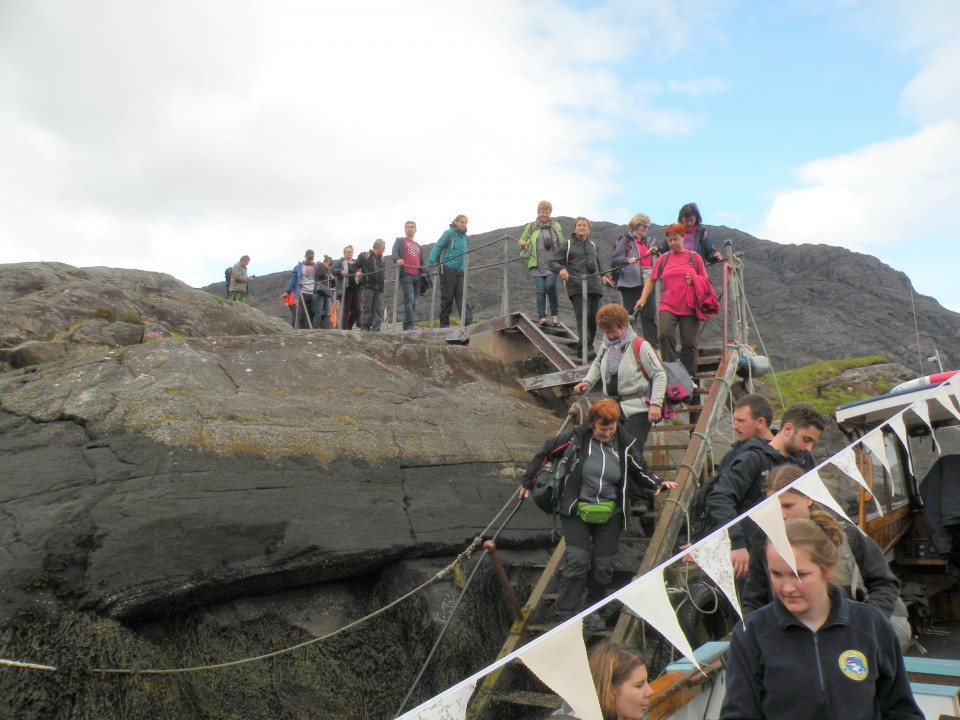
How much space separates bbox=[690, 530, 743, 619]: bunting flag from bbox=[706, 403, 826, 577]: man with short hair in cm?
103

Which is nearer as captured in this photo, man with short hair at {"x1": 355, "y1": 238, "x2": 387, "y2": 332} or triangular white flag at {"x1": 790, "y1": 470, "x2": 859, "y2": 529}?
triangular white flag at {"x1": 790, "y1": 470, "x2": 859, "y2": 529}

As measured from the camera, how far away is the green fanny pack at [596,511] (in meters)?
5.76

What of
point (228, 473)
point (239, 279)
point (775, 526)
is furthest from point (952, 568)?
point (239, 279)

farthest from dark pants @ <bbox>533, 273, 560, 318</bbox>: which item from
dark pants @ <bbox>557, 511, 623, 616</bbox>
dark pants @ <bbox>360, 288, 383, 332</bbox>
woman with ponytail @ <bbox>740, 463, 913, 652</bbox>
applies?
woman with ponytail @ <bbox>740, 463, 913, 652</bbox>

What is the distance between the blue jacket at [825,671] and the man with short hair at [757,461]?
1847 mm

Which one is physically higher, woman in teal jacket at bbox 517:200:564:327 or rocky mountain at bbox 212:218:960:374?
rocky mountain at bbox 212:218:960:374

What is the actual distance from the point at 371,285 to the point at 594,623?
356 inches

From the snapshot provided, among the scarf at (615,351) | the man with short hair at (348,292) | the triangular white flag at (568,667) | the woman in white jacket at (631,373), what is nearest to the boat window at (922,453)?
the woman in white jacket at (631,373)

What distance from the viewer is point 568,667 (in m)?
2.73

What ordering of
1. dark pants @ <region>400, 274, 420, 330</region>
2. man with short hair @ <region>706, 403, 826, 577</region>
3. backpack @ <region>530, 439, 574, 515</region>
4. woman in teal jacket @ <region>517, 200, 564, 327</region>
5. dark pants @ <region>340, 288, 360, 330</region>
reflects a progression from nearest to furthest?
man with short hair @ <region>706, 403, 826, 577</region>
backpack @ <region>530, 439, 574, 515</region>
woman in teal jacket @ <region>517, 200, 564, 327</region>
dark pants @ <region>400, 274, 420, 330</region>
dark pants @ <region>340, 288, 360, 330</region>

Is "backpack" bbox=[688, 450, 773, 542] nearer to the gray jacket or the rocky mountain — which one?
the gray jacket

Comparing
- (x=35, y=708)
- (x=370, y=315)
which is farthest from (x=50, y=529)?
(x=370, y=315)

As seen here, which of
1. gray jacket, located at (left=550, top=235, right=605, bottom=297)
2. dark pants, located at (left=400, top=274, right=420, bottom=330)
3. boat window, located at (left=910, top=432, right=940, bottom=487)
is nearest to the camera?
boat window, located at (left=910, top=432, right=940, bottom=487)

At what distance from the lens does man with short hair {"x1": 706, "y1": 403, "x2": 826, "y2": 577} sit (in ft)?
15.5
